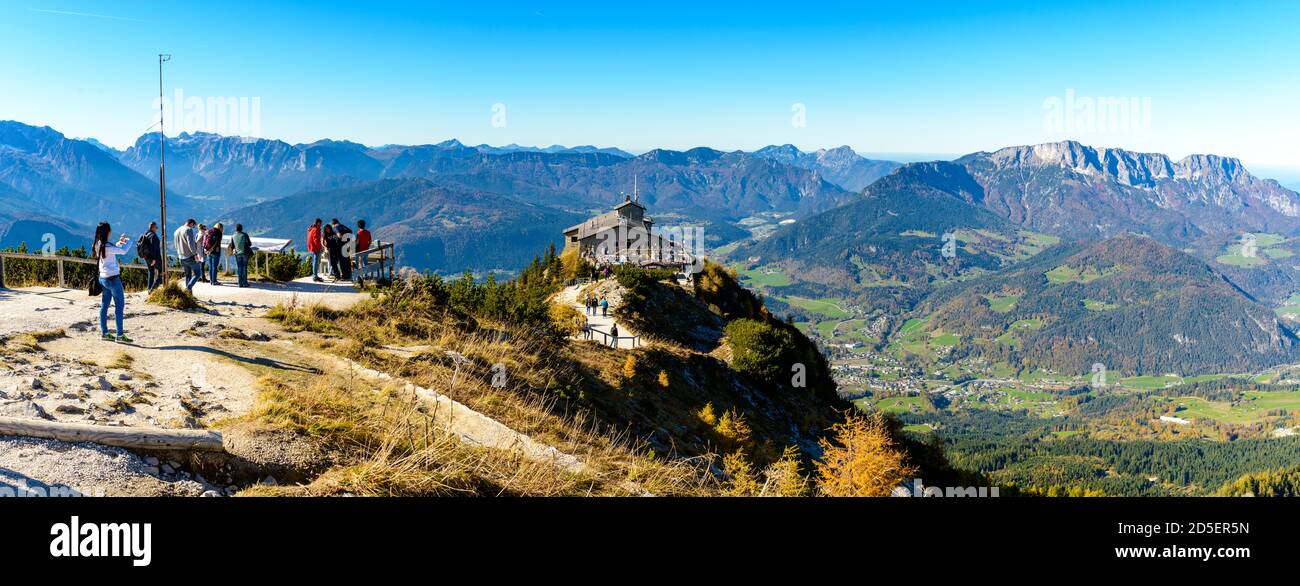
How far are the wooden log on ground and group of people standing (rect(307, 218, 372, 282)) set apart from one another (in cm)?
1519

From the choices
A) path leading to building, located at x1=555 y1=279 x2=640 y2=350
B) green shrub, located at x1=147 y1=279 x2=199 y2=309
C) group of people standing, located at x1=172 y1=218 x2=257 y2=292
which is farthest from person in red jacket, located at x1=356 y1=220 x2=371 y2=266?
path leading to building, located at x1=555 y1=279 x2=640 y2=350

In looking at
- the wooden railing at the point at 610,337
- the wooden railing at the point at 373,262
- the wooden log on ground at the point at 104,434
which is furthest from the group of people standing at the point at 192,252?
the wooden railing at the point at 610,337

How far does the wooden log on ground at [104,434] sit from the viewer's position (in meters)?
5.43

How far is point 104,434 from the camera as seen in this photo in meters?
5.42

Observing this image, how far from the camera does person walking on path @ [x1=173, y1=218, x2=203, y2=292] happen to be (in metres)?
16.3

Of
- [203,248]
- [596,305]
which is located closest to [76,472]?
[203,248]

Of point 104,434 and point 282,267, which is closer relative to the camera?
point 104,434

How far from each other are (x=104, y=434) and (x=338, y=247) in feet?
51.6

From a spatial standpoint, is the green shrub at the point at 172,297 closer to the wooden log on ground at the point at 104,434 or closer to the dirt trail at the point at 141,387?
the dirt trail at the point at 141,387

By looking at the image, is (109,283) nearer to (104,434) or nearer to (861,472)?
(104,434)

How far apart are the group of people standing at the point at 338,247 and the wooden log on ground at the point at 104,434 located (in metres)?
15.2
